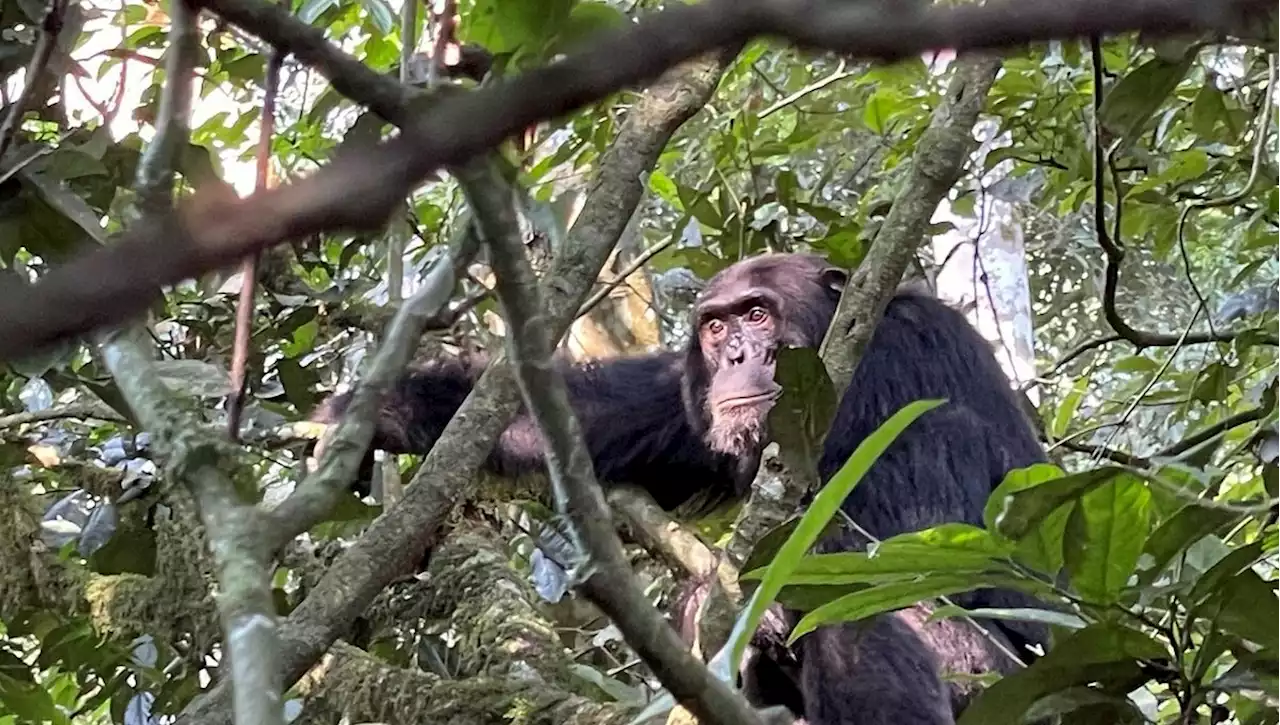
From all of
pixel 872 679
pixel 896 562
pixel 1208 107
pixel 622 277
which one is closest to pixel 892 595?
pixel 896 562

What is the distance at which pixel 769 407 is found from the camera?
8.09 ft

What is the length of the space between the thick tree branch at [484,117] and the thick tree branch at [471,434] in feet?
3.14

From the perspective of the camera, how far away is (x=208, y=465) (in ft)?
2.08

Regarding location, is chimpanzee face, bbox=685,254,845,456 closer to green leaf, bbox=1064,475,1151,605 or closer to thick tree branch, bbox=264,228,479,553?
green leaf, bbox=1064,475,1151,605

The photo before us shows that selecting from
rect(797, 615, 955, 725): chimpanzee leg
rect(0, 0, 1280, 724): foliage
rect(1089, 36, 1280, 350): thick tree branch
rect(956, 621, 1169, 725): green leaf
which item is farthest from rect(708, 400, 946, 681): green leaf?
rect(797, 615, 955, 725): chimpanzee leg

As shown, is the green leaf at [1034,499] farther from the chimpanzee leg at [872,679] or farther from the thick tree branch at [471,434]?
the chimpanzee leg at [872,679]

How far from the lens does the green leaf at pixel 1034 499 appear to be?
3.84 ft

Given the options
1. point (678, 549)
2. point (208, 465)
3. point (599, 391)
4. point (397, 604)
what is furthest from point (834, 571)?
point (599, 391)

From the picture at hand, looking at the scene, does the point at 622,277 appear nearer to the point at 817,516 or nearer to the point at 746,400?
the point at 746,400

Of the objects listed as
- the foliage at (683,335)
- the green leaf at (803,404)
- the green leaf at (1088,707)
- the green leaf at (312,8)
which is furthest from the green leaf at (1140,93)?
the green leaf at (312,8)

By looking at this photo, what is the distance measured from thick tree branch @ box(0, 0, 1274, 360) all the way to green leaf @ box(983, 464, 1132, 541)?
869 millimetres

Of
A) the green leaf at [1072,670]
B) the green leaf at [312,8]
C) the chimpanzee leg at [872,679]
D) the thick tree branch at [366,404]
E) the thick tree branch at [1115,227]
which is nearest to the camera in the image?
the thick tree branch at [366,404]

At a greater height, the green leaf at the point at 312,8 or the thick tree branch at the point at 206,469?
the green leaf at the point at 312,8

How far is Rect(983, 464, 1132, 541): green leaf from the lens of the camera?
46.0 inches
